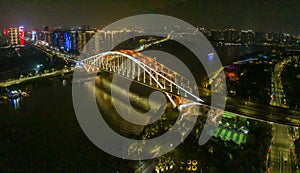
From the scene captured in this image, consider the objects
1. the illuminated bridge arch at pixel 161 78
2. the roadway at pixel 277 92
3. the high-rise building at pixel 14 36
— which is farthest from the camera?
the high-rise building at pixel 14 36

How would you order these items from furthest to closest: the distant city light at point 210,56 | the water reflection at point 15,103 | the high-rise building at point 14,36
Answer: the high-rise building at point 14,36 < the distant city light at point 210,56 < the water reflection at point 15,103

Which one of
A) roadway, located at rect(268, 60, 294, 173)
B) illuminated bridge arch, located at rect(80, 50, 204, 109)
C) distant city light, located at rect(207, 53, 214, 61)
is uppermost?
distant city light, located at rect(207, 53, 214, 61)

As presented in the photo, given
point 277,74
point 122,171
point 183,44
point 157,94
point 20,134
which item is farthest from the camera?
point 183,44

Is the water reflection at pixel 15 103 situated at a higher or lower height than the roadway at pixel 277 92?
lower

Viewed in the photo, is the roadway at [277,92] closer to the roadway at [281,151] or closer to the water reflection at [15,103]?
the roadway at [281,151]

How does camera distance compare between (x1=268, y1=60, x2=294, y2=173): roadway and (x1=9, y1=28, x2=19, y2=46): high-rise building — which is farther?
(x1=9, y1=28, x2=19, y2=46): high-rise building

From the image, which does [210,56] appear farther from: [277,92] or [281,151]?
[281,151]

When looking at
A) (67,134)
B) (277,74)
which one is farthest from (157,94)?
(277,74)

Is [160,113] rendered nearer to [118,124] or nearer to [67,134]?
[118,124]

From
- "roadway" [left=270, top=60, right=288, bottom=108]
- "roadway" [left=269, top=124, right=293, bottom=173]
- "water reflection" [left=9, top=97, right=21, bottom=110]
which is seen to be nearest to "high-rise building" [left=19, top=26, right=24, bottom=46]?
"water reflection" [left=9, top=97, right=21, bottom=110]

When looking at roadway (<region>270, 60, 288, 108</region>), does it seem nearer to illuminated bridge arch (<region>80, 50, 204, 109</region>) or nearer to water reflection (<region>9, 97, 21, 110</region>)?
illuminated bridge arch (<region>80, 50, 204, 109</region>)

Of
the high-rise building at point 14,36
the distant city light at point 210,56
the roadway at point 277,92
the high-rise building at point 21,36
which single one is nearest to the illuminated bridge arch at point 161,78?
the roadway at point 277,92
